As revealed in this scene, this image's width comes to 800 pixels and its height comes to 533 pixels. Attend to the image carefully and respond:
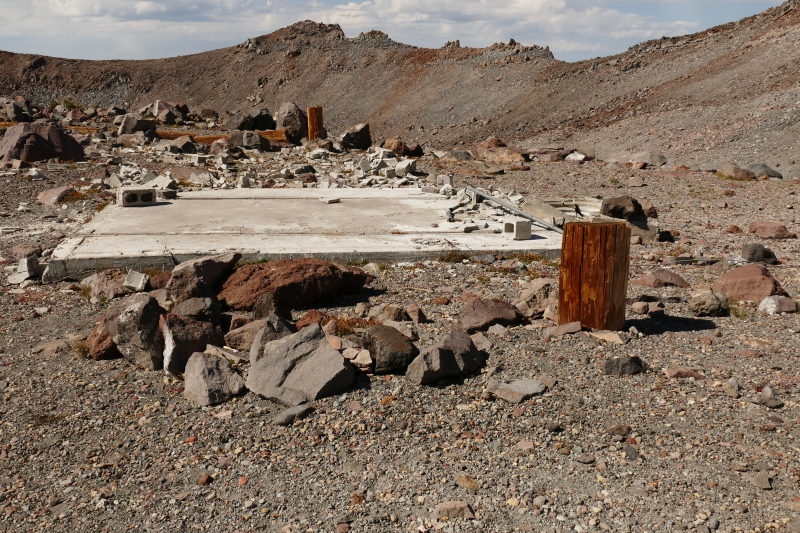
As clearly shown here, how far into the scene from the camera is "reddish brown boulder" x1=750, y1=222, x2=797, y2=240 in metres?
9.53

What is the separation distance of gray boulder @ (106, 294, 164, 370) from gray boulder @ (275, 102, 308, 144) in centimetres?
1600

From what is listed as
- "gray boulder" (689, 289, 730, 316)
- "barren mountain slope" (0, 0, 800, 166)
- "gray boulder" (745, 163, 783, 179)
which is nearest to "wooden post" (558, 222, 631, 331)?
"gray boulder" (689, 289, 730, 316)

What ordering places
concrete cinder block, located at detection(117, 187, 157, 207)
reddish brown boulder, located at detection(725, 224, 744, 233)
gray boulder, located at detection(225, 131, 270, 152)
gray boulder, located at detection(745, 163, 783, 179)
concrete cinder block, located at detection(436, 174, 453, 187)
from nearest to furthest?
1. concrete cinder block, located at detection(117, 187, 157, 207)
2. reddish brown boulder, located at detection(725, 224, 744, 233)
3. concrete cinder block, located at detection(436, 174, 453, 187)
4. gray boulder, located at detection(745, 163, 783, 179)
5. gray boulder, located at detection(225, 131, 270, 152)

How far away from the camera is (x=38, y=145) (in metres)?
14.2

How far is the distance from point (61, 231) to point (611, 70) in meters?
27.8

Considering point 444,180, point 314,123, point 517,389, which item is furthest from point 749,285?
point 314,123

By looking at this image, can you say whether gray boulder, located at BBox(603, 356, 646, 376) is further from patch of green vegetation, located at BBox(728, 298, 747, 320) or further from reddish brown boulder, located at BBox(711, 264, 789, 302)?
reddish brown boulder, located at BBox(711, 264, 789, 302)

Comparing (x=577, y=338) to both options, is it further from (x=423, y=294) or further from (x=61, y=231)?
(x=61, y=231)

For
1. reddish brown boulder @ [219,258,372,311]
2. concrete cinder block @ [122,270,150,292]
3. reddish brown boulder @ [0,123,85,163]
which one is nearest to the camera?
reddish brown boulder @ [219,258,372,311]

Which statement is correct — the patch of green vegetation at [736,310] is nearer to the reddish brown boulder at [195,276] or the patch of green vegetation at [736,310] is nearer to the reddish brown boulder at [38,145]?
the reddish brown boulder at [195,276]

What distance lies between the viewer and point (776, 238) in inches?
374

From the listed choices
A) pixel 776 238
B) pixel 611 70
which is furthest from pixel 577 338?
pixel 611 70

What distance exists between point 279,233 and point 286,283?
217 cm

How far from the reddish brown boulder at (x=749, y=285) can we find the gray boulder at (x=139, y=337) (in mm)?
5083
